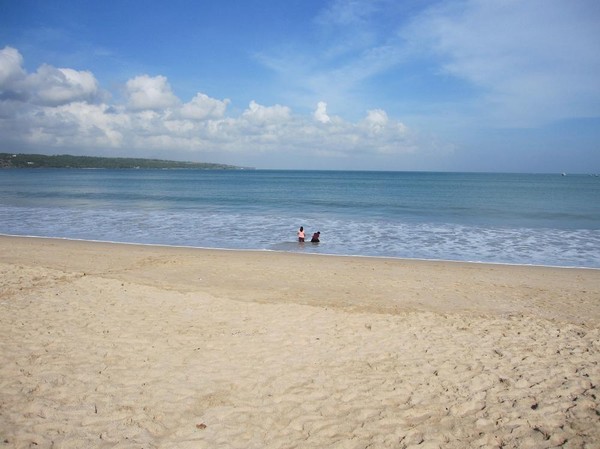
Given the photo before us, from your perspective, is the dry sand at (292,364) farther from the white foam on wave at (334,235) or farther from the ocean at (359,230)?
the ocean at (359,230)

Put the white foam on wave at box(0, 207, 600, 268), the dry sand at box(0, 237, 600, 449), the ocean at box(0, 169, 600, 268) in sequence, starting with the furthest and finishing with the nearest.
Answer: the ocean at box(0, 169, 600, 268)
the white foam on wave at box(0, 207, 600, 268)
the dry sand at box(0, 237, 600, 449)

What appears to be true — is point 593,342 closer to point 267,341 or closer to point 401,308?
point 401,308

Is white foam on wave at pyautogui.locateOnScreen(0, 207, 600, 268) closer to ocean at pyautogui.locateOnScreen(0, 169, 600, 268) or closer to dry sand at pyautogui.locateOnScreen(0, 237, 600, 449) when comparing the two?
ocean at pyautogui.locateOnScreen(0, 169, 600, 268)

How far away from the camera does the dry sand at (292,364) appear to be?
493cm

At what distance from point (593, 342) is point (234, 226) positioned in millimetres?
22024

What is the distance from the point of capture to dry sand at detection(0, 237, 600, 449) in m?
4.93

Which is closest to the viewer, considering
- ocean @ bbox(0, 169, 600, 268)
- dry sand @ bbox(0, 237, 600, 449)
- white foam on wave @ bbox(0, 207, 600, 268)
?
dry sand @ bbox(0, 237, 600, 449)

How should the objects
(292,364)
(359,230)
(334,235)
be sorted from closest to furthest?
(292,364) → (334,235) → (359,230)

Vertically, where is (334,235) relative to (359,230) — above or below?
below

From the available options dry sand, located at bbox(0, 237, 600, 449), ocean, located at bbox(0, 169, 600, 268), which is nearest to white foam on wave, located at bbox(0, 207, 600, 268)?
ocean, located at bbox(0, 169, 600, 268)

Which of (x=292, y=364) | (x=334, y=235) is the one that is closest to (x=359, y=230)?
(x=334, y=235)

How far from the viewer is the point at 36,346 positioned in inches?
277

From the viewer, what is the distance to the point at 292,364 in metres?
6.73

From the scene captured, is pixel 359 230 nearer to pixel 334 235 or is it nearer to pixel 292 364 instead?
pixel 334 235
